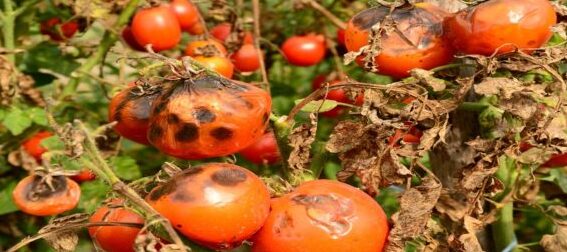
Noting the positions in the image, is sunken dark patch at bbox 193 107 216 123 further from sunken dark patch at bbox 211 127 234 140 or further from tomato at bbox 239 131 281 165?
tomato at bbox 239 131 281 165

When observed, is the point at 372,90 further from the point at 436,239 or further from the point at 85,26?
the point at 85,26

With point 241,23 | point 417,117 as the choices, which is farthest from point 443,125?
point 241,23

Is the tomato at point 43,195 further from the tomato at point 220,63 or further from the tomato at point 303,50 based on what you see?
the tomato at point 303,50

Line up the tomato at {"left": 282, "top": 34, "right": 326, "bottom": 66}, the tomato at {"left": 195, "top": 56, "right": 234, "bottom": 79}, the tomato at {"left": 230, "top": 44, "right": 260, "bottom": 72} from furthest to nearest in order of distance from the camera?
the tomato at {"left": 282, "top": 34, "right": 326, "bottom": 66}
the tomato at {"left": 230, "top": 44, "right": 260, "bottom": 72}
the tomato at {"left": 195, "top": 56, "right": 234, "bottom": 79}

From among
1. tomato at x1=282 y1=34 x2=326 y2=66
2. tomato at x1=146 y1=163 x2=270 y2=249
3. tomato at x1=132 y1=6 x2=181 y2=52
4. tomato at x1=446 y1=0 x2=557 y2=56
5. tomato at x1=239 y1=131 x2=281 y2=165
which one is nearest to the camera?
tomato at x1=146 y1=163 x2=270 y2=249

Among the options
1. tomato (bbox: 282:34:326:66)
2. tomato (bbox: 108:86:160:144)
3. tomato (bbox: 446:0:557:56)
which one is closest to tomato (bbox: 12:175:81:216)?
tomato (bbox: 108:86:160:144)

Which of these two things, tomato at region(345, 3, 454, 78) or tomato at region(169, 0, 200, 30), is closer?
tomato at region(345, 3, 454, 78)

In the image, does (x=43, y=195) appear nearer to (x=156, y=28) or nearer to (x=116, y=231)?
(x=116, y=231)
